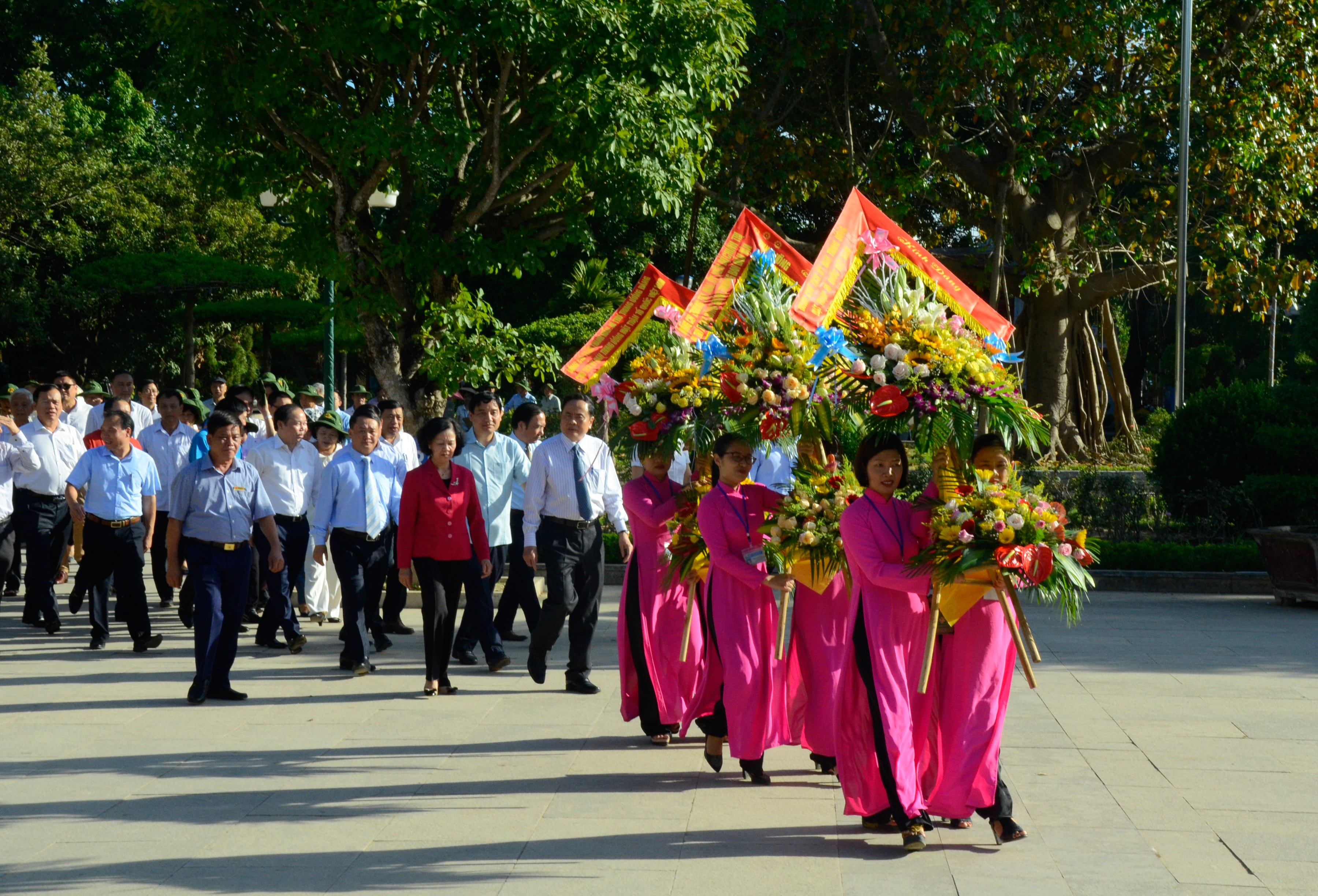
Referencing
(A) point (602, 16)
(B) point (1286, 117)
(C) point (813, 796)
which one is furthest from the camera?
(B) point (1286, 117)

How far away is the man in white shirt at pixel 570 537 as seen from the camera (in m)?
8.29

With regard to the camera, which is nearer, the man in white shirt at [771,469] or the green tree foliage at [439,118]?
the man in white shirt at [771,469]

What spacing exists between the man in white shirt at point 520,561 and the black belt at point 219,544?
71.2 inches

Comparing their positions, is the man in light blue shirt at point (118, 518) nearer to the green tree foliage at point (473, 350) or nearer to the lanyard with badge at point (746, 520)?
the green tree foliage at point (473, 350)

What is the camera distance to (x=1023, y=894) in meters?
4.71

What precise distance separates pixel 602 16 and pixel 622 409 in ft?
19.3

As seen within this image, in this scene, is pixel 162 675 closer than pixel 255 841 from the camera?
No

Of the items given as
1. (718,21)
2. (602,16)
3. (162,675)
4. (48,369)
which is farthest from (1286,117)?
(48,369)

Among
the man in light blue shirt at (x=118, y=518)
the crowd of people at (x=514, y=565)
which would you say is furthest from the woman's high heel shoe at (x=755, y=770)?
the man in light blue shirt at (x=118, y=518)

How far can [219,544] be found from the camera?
26.6ft

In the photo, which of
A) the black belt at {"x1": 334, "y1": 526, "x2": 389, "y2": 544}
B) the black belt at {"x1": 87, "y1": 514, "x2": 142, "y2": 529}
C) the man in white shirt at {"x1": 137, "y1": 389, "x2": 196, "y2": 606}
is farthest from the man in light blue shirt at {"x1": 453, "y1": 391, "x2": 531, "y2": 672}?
→ the man in white shirt at {"x1": 137, "y1": 389, "x2": 196, "y2": 606}

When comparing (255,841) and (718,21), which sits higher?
(718,21)

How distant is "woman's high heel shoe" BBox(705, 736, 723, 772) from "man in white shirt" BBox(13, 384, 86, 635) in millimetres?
6384

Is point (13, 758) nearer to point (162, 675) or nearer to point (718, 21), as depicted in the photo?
point (162, 675)
